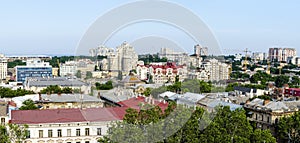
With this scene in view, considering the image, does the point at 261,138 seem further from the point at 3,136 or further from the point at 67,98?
the point at 67,98

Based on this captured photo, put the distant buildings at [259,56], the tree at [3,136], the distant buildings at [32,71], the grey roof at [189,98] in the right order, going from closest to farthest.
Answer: the tree at [3,136] < the grey roof at [189,98] < the distant buildings at [32,71] < the distant buildings at [259,56]

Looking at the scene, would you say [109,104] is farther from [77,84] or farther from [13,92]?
[77,84]

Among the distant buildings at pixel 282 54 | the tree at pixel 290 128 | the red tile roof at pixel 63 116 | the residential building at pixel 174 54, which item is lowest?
the tree at pixel 290 128

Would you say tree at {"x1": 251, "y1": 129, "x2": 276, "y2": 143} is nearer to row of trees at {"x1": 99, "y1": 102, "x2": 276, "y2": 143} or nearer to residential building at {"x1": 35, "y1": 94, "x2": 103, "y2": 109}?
row of trees at {"x1": 99, "y1": 102, "x2": 276, "y2": 143}

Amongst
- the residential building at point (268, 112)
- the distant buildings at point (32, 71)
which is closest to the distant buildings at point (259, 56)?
the distant buildings at point (32, 71)

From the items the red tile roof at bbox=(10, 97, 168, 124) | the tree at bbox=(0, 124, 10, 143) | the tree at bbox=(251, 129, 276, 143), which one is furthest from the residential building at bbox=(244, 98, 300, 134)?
the tree at bbox=(0, 124, 10, 143)

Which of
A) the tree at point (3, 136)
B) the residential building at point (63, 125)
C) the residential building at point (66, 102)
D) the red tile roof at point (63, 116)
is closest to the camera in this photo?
the tree at point (3, 136)

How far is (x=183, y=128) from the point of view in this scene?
12.9m

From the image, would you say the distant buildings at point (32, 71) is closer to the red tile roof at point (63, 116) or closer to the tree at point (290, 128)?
the red tile roof at point (63, 116)

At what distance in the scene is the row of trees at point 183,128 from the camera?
11.8m

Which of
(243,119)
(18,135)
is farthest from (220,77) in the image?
(18,135)

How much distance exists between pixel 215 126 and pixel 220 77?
27474 mm

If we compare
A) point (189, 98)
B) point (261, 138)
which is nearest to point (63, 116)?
point (261, 138)

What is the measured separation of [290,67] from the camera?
79938 mm
